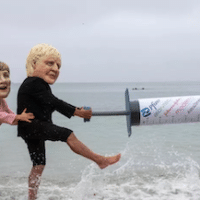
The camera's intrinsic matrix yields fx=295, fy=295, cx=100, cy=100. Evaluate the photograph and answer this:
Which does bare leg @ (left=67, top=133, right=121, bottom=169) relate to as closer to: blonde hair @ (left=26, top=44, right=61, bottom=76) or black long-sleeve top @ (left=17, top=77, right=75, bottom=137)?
black long-sleeve top @ (left=17, top=77, right=75, bottom=137)

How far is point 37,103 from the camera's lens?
311 centimetres

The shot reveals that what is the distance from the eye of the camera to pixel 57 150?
7359mm

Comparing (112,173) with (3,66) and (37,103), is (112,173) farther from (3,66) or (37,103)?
(3,66)

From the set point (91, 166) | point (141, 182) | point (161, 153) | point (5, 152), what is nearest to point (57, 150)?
point (5, 152)

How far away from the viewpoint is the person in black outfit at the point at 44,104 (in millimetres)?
3051

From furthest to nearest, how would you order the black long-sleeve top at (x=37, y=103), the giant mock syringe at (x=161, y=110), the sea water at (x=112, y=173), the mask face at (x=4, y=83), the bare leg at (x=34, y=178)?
the sea water at (x=112, y=173) → the giant mock syringe at (x=161, y=110) → the bare leg at (x=34, y=178) → the mask face at (x=4, y=83) → the black long-sleeve top at (x=37, y=103)

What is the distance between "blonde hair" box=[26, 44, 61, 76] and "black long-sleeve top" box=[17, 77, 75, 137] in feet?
0.50

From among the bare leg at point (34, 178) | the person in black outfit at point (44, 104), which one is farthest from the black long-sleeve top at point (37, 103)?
the bare leg at point (34, 178)

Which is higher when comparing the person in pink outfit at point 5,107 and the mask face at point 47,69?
the mask face at point 47,69

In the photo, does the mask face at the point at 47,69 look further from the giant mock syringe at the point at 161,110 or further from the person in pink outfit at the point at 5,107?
the giant mock syringe at the point at 161,110

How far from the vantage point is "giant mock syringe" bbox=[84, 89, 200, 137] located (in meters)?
3.61

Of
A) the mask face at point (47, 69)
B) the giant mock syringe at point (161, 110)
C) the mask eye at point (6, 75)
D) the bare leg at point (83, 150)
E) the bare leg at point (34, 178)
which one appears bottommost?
the bare leg at point (34, 178)

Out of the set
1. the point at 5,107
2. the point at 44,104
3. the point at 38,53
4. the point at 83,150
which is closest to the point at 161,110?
the point at 83,150

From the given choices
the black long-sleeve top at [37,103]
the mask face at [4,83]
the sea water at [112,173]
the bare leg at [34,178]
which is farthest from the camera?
the sea water at [112,173]
